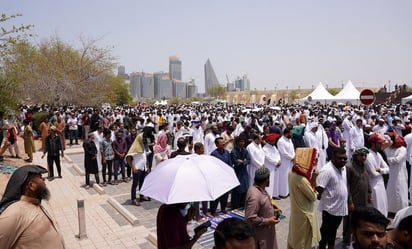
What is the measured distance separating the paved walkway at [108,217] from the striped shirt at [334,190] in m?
1.20

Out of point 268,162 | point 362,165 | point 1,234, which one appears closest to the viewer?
point 1,234

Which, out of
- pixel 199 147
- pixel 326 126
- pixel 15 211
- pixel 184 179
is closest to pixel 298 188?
pixel 184 179

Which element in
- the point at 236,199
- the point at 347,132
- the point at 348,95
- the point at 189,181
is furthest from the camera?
the point at 348,95

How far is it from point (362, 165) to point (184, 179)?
3128 millimetres

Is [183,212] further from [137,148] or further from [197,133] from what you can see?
[197,133]

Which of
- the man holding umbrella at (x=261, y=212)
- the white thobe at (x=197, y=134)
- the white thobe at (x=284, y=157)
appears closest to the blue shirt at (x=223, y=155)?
the white thobe at (x=284, y=157)

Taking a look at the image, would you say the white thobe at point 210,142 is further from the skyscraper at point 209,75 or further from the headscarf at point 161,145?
the skyscraper at point 209,75

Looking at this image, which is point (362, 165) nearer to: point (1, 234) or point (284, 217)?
point (284, 217)

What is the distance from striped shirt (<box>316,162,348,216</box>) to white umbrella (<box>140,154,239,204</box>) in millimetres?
1628

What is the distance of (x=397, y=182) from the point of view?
6.31 m

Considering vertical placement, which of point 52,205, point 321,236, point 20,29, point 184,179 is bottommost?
point 52,205

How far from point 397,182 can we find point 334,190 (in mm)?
2734

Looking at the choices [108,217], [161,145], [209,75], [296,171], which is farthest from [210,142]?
[209,75]

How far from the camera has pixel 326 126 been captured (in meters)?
10.6
